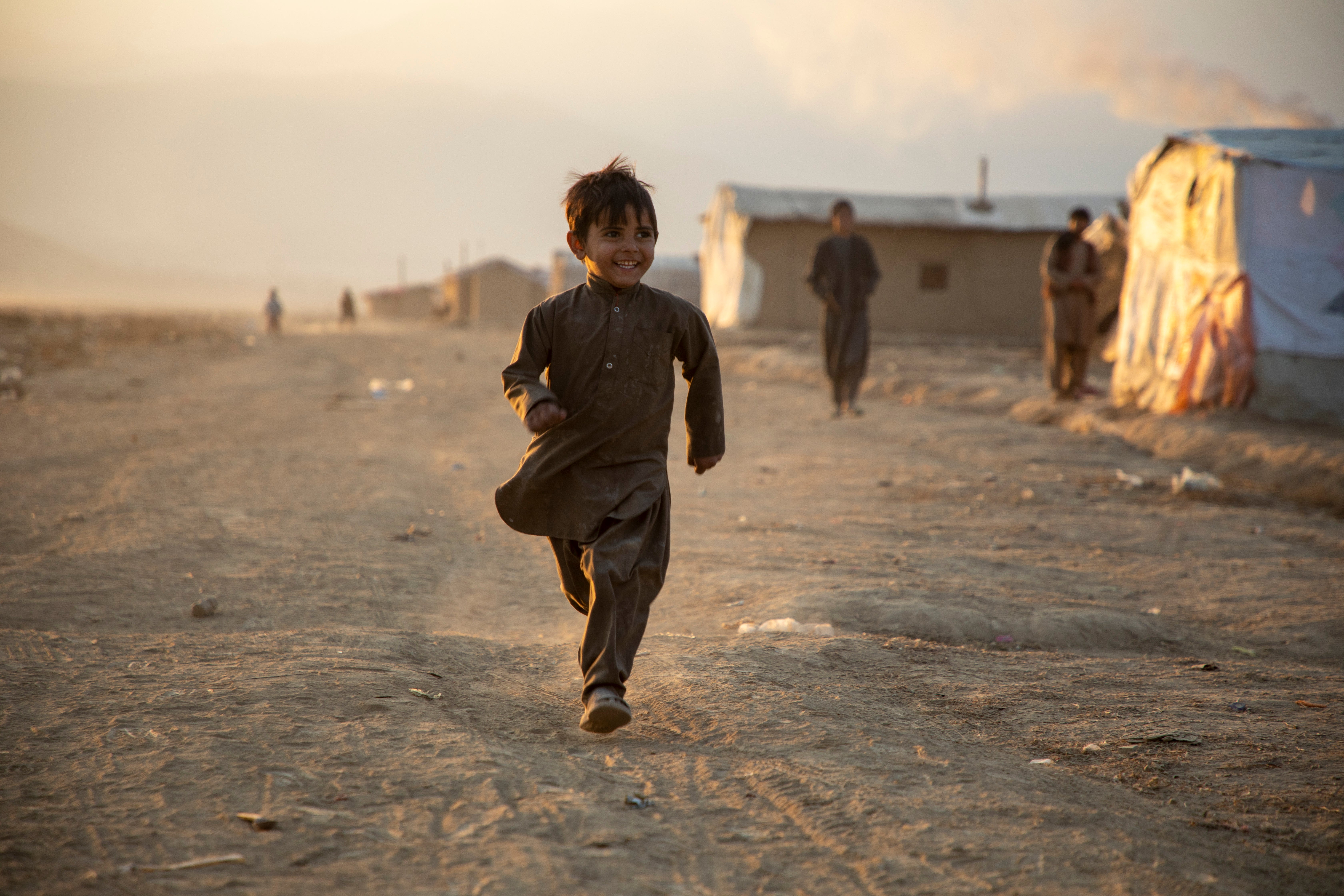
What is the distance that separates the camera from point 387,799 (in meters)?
1.90

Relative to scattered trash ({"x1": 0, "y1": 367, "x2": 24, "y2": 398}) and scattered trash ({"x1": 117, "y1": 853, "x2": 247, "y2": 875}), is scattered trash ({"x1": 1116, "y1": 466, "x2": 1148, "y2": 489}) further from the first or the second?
scattered trash ({"x1": 0, "y1": 367, "x2": 24, "y2": 398})

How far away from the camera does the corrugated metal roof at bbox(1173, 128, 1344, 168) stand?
8023 mm

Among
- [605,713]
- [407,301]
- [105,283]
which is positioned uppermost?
[105,283]

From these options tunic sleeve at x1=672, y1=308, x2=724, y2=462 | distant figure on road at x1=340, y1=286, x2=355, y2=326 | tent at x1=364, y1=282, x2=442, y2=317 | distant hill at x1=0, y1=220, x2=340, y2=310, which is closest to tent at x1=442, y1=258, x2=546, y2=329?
distant figure on road at x1=340, y1=286, x2=355, y2=326

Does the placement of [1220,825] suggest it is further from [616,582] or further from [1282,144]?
[1282,144]

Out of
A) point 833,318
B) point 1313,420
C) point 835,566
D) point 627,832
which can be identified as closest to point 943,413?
point 833,318

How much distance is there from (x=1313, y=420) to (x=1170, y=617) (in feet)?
17.1

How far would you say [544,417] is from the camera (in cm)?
225

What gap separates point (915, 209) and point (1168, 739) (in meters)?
18.6

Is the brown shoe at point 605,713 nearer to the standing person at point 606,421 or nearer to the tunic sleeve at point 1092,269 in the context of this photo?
the standing person at point 606,421

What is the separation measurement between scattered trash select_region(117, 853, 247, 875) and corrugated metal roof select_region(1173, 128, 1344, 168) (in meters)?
8.99

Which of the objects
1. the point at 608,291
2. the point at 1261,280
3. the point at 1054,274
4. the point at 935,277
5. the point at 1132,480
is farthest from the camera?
the point at 935,277

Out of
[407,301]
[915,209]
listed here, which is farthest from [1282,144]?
[407,301]

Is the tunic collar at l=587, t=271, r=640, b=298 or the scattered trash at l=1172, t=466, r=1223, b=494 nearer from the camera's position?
the tunic collar at l=587, t=271, r=640, b=298
